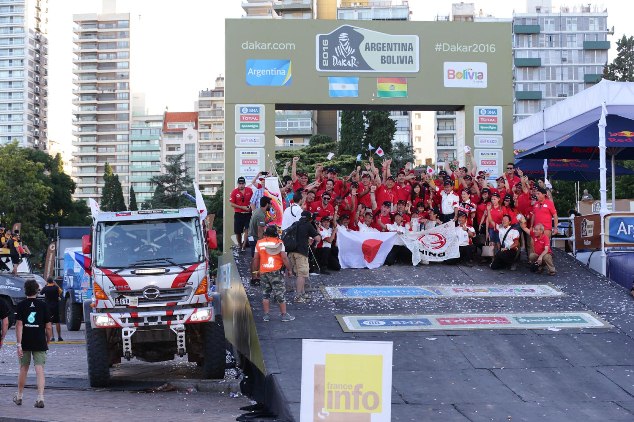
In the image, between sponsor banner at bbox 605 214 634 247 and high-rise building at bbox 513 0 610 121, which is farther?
high-rise building at bbox 513 0 610 121

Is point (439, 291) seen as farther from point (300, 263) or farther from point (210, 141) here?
point (210, 141)

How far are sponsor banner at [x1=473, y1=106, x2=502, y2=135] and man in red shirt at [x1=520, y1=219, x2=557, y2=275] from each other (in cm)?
547

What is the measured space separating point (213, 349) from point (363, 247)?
565 cm

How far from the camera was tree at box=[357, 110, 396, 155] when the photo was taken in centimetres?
7825

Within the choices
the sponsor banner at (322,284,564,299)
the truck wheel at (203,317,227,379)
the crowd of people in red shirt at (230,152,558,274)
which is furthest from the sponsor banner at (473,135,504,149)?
the truck wheel at (203,317,227,379)

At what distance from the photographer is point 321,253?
1984 cm

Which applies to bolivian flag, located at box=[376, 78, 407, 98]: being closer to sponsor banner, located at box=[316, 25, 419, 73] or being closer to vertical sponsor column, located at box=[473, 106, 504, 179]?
sponsor banner, located at box=[316, 25, 419, 73]

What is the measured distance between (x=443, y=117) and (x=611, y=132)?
4892 inches

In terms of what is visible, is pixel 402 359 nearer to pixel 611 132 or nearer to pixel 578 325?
pixel 578 325

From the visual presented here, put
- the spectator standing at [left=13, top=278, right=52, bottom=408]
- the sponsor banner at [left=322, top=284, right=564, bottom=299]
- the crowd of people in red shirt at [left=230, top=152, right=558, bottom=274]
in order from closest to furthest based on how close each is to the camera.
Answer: the spectator standing at [left=13, top=278, right=52, bottom=408]
the sponsor banner at [left=322, top=284, right=564, bottom=299]
the crowd of people in red shirt at [left=230, top=152, right=558, bottom=274]

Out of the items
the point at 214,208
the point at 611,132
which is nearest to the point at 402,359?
the point at 611,132

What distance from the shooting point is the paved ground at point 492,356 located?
12.2 meters

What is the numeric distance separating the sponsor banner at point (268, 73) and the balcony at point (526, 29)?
131 m

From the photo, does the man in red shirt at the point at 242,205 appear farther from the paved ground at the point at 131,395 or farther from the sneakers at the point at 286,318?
the sneakers at the point at 286,318
